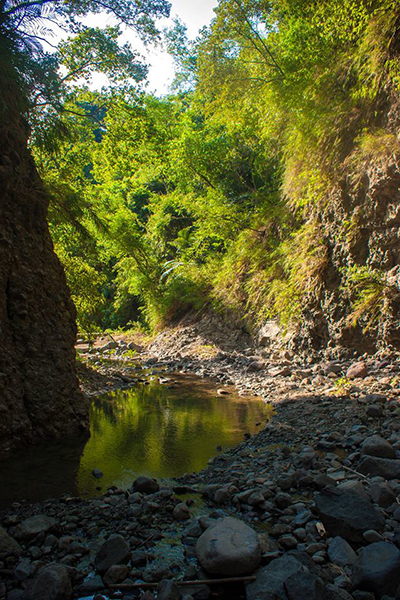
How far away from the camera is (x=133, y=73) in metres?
7.81

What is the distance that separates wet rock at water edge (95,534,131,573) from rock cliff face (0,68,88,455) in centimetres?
220

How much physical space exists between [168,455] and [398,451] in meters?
2.34

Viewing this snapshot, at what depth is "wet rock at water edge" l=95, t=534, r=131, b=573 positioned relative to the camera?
89.7 inches

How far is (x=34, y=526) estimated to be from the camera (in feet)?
8.77

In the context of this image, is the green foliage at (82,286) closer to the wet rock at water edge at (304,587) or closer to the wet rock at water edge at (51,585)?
the wet rock at water edge at (51,585)

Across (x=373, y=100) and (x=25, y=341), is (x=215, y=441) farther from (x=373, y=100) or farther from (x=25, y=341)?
(x=373, y=100)

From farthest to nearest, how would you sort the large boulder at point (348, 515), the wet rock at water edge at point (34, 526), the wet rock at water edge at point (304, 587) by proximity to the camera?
the wet rock at water edge at point (34, 526)
the large boulder at point (348, 515)
the wet rock at water edge at point (304, 587)

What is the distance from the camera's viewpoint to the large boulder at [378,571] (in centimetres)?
193

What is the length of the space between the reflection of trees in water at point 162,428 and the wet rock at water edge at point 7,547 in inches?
58.9

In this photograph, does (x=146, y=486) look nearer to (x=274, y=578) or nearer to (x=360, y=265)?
(x=274, y=578)

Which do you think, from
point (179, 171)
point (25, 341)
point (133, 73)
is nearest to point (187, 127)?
point (179, 171)

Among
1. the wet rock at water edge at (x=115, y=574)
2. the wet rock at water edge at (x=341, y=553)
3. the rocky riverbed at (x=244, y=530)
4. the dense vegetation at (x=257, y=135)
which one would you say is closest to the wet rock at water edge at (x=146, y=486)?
the rocky riverbed at (x=244, y=530)

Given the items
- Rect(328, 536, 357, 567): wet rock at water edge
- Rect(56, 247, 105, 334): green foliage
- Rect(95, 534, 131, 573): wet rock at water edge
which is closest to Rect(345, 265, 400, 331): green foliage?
Rect(56, 247, 105, 334): green foliage

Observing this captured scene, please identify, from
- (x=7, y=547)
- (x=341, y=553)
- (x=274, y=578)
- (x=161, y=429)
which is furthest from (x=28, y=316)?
(x=341, y=553)
